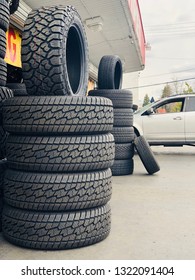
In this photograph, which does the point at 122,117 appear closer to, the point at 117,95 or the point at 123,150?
the point at 117,95

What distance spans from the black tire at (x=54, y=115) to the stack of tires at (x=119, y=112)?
3.48 metres

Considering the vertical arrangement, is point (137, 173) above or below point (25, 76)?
below

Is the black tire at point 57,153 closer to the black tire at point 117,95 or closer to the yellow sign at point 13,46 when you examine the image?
the black tire at point 117,95

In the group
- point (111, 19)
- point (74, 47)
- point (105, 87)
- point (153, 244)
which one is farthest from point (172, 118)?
point (153, 244)

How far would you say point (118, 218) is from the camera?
418 centimetres

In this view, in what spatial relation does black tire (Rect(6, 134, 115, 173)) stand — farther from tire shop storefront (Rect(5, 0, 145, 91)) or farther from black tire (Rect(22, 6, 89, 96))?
tire shop storefront (Rect(5, 0, 145, 91))

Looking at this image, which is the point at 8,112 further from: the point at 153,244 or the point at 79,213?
the point at 153,244

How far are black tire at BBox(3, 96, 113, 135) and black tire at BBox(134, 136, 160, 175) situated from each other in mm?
3728

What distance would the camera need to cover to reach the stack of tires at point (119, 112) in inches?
268

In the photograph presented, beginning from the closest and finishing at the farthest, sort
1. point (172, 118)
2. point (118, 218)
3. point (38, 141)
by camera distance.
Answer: point (38, 141) → point (118, 218) → point (172, 118)

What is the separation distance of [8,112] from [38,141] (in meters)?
0.40

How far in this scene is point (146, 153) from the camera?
7.09 m

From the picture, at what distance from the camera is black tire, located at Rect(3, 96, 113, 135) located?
317cm

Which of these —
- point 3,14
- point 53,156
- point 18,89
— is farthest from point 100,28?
point 53,156
